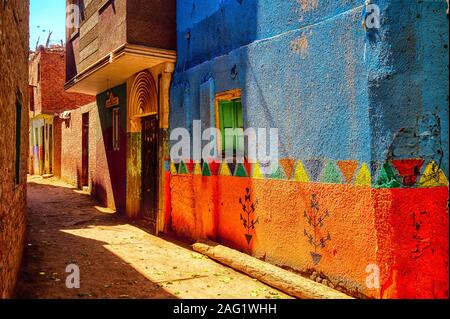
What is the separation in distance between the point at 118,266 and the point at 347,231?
3.63 m

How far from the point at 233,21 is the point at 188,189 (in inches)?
132

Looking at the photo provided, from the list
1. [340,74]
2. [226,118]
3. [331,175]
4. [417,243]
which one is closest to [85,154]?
[226,118]

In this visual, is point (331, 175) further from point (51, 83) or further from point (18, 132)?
point (51, 83)

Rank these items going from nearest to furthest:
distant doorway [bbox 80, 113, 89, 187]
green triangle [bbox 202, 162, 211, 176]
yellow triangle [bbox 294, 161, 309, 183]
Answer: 1. yellow triangle [bbox 294, 161, 309, 183]
2. green triangle [bbox 202, 162, 211, 176]
3. distant doorway [bbox 80, 113, 89, 187]

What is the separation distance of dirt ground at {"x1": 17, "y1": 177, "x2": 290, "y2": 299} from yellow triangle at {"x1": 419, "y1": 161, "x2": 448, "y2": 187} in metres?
2.20

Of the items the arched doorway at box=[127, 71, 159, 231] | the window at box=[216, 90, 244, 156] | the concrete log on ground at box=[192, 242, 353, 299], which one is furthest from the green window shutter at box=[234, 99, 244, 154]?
the arched doorway at box=[127, 71, 159, 231]

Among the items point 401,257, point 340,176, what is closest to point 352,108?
point 340,176

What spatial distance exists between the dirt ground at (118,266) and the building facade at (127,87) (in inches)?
48.8

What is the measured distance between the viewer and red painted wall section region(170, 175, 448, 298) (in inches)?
156

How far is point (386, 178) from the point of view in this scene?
13.5ft

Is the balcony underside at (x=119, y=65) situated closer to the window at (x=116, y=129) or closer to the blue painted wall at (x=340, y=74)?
the window at (x=116, y=129)

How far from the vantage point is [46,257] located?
6379mm

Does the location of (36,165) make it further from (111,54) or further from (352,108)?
(352,108)

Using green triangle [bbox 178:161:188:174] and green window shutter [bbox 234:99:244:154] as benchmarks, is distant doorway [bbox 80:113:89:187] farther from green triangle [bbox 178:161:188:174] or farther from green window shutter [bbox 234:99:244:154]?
green window shutter [bbox 234:99:244:154]
